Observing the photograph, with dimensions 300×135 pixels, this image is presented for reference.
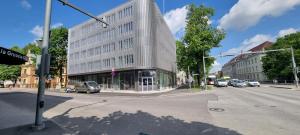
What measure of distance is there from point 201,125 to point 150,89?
26.7m

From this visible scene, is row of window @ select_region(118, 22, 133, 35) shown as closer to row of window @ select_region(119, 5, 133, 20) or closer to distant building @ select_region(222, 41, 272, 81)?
row of window @ select_region(119, 5, 133, 20)

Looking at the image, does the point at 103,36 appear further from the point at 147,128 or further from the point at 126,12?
the point at 147,128

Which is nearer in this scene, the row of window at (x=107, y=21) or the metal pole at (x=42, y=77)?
the metal pole at (x=42, y=77)

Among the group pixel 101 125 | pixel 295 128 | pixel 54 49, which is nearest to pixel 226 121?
pixel 295 128

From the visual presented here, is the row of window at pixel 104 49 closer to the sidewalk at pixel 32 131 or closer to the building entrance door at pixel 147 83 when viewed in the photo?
the building entrance door at pixel 147 83

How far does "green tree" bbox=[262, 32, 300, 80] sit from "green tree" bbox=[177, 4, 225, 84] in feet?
82.4

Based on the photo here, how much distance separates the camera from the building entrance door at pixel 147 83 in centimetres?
3349

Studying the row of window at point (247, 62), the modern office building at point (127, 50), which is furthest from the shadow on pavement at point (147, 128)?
the row of window at point (247, 62)

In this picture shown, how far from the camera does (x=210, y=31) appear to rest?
36281mm

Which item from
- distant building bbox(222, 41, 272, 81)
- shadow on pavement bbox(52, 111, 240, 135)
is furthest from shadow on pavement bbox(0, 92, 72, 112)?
distant building bbox(222, 41, 272, 81)

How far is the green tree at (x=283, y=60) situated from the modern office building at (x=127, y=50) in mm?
34248

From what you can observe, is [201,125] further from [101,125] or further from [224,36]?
[224,36]

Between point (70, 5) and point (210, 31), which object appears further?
point (210, 31)

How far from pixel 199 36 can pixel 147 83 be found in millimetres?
13067
